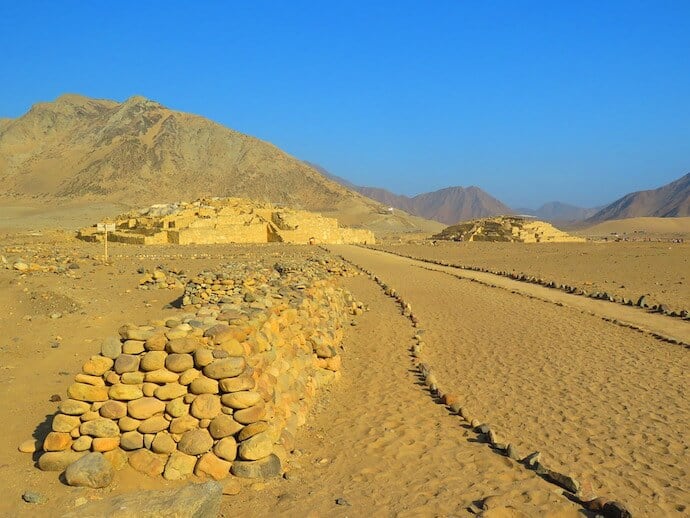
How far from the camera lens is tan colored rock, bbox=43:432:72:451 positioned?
4.13 metres

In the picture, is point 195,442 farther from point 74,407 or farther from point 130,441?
point 74,407

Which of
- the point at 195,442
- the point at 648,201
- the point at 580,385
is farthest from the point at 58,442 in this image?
the point at 648,201

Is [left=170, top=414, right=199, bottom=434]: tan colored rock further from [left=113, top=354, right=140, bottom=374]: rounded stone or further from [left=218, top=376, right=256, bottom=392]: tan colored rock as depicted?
[left=113, top=354, right=140, bottom=374]: rounded stone

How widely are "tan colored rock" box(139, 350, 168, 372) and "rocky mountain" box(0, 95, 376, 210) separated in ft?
239

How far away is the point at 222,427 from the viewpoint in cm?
419

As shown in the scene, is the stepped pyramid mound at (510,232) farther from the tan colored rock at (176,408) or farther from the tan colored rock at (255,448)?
the tan colored rock at (176,408)

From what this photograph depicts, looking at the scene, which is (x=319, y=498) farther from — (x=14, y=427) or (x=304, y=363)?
(x=14, y=427)

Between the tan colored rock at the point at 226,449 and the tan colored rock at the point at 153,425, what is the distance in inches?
17.2

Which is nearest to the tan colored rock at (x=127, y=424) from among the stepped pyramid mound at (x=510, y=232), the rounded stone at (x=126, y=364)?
the rounded stone at (x=126, y=364)

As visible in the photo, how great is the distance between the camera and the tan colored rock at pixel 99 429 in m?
4.13

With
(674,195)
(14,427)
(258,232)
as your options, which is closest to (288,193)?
(258,232)

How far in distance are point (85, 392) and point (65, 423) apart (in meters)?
0.26

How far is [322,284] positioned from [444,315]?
2.69 metres

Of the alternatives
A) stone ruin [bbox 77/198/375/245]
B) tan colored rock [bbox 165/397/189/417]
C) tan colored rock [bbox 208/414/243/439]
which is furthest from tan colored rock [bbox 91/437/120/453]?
stone ruin [bbox 77/198/375/245]
